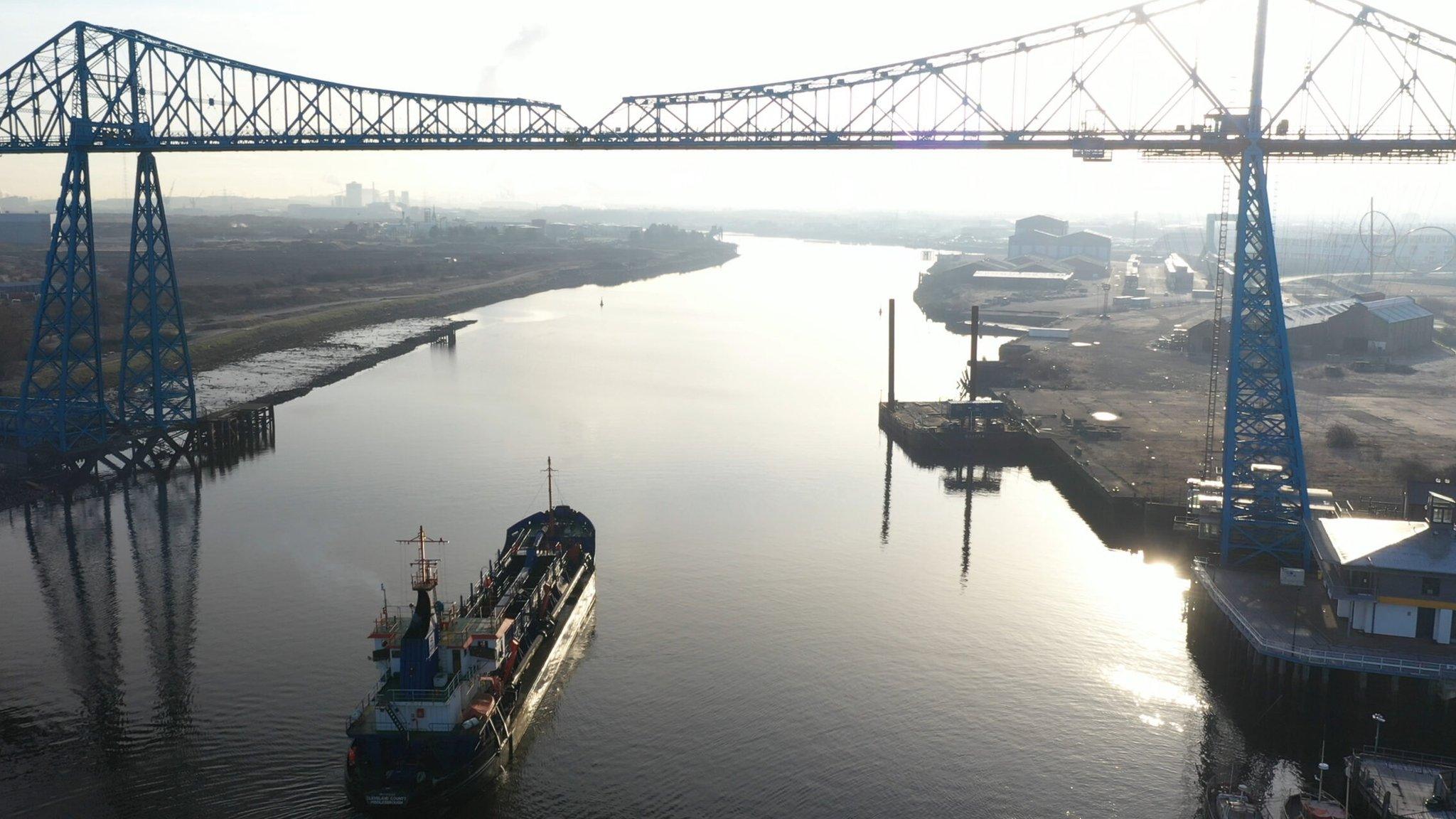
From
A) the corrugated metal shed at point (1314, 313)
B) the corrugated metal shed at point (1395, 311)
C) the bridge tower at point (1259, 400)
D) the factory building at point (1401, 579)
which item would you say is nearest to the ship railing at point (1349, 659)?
the factory building at point (1401, 579)

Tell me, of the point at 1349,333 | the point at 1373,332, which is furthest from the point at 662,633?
the point at 1373,332

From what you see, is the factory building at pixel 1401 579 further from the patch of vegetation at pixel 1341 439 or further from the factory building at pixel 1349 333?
the factory building at pixel 1349 333

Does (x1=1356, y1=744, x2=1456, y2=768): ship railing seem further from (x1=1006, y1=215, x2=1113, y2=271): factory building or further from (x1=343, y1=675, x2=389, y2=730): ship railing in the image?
(x1=1006, y1=215, x2=1113, y2=271): factory building

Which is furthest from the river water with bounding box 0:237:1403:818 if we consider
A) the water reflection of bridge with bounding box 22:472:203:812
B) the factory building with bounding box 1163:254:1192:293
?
the factory building with bounding box 1163:254:1192:293

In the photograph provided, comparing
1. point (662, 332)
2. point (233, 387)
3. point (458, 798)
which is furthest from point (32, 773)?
point (662, 332)

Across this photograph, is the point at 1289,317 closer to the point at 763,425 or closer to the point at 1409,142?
the point at 763,425
